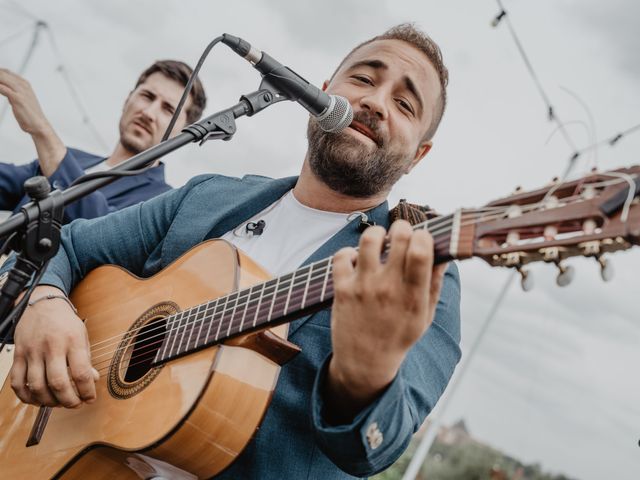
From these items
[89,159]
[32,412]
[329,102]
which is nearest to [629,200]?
[329,102]

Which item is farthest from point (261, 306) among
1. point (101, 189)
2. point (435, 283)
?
point (101, 189)

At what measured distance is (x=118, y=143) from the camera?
4109 millimetres

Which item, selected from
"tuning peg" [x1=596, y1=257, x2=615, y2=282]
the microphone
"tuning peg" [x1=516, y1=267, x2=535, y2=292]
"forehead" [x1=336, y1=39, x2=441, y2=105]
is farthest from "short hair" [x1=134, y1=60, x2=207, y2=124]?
"tuning peg" [x1=596, y1=257, x2=615, y2=282]

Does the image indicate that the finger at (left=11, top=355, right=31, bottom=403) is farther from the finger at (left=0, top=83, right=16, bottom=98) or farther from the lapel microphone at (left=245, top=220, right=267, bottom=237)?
the finger at (left=0, top=83, right=16, bottom=98)

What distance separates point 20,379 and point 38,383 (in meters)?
0.12

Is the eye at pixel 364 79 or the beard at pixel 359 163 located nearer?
the beard at pixel 359 163

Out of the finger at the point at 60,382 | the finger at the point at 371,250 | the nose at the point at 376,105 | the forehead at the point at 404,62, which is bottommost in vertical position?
the finger at the point at 60,382

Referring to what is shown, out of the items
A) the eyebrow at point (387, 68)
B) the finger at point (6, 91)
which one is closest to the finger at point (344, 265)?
the eyebrow at point (387, 68)

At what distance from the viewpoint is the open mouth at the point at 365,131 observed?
7.30ft

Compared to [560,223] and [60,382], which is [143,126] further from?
[560,223]

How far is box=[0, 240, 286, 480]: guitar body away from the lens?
1.62 m

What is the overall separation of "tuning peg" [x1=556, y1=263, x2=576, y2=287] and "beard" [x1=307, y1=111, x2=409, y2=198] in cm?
118

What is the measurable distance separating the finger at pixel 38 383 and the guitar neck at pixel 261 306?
40 centimetres

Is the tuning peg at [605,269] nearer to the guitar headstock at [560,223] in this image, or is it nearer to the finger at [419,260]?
the guitar headstock at [560,223]
